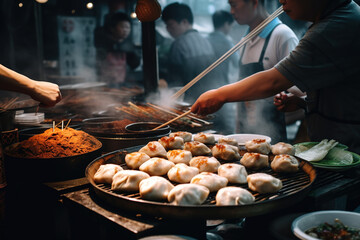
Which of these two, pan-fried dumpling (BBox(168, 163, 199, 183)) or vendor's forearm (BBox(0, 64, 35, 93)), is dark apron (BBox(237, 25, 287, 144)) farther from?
vendor's forearm (BBox(0, 64, 35, 93))

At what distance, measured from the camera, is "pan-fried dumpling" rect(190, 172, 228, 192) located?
212 cm

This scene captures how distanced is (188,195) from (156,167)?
58 cm

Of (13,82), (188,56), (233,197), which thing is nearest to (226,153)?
(233,197)

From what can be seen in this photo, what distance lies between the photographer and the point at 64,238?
242 centimetres

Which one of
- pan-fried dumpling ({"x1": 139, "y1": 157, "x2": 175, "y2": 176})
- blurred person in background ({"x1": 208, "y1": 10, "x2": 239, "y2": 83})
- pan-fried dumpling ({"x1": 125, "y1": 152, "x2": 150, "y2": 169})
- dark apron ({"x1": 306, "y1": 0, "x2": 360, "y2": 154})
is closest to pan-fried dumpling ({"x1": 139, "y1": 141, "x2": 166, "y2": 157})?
pan-fried dumpling ({"x1": 125, "y1": 152, "x2": 150, "y2": 169})

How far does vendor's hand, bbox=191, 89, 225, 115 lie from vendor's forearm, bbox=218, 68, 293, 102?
58 mm

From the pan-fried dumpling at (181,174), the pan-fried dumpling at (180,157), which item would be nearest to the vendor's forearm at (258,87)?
the pan-fried dumpling at (180,157)

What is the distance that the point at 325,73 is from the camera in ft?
8.96

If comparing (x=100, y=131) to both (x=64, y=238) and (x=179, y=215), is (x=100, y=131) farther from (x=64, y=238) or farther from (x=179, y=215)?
(x=179, y=215)

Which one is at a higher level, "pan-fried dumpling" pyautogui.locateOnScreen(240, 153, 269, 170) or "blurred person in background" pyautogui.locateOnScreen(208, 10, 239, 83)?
"blurred person in background" pyautogui.locateOnScreen(208, 10, 239, 83)

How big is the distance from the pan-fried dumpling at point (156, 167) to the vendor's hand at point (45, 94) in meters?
1.02

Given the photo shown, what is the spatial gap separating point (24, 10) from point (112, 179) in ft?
27.7


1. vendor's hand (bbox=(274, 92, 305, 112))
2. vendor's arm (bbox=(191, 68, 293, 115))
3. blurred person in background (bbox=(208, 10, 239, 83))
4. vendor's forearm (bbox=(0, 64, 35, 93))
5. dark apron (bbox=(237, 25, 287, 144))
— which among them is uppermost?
blurred person in background (bbox=(208, 10, 239, 83))

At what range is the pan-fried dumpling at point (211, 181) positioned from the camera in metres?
2.12
